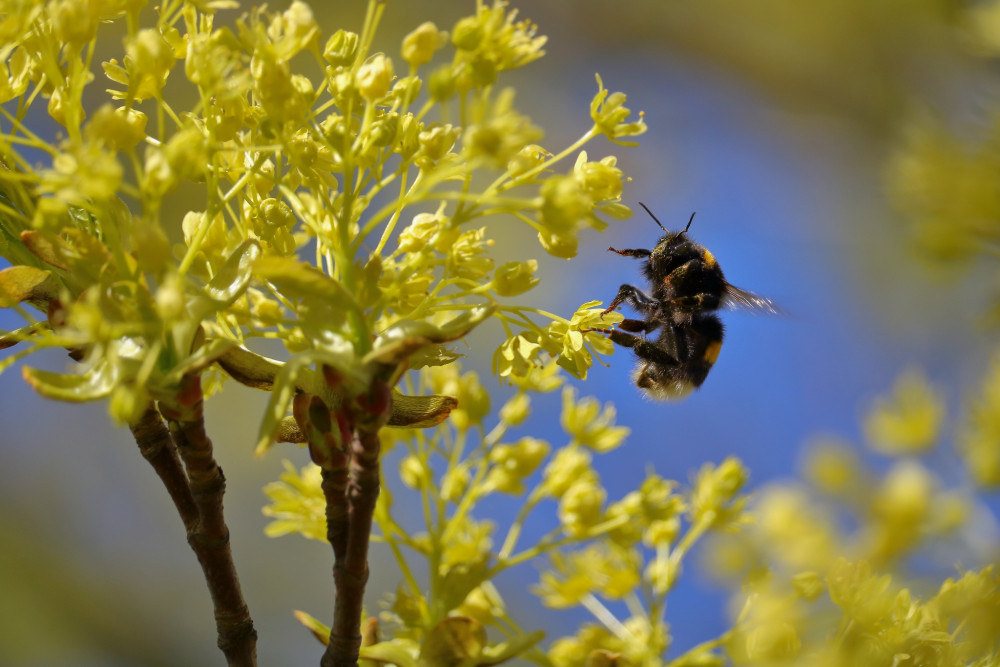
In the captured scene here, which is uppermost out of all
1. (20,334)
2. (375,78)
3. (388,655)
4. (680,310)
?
(680,310)

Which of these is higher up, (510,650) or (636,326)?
(636,326)

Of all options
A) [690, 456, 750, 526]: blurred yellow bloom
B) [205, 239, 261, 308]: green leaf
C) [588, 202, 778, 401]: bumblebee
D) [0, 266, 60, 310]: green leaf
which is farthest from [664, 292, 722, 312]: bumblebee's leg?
[0, 266, 60, 310]: green leaf

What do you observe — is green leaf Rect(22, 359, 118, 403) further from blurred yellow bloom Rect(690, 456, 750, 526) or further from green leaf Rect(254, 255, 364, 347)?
blurred yellow bloom Rect(690, 456, 750, 526)

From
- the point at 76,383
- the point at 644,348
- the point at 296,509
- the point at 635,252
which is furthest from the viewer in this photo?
the point at 635,252

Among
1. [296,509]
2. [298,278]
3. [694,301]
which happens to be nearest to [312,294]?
[298,278]

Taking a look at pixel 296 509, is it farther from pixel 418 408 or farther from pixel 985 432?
pixel 985 432

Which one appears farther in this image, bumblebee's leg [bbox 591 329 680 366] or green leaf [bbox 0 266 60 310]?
bumblebee's leg [bbox 591 329 680 366]

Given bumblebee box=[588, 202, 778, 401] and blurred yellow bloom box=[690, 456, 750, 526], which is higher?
bumblebee box=[588, 202, 778, 401]
